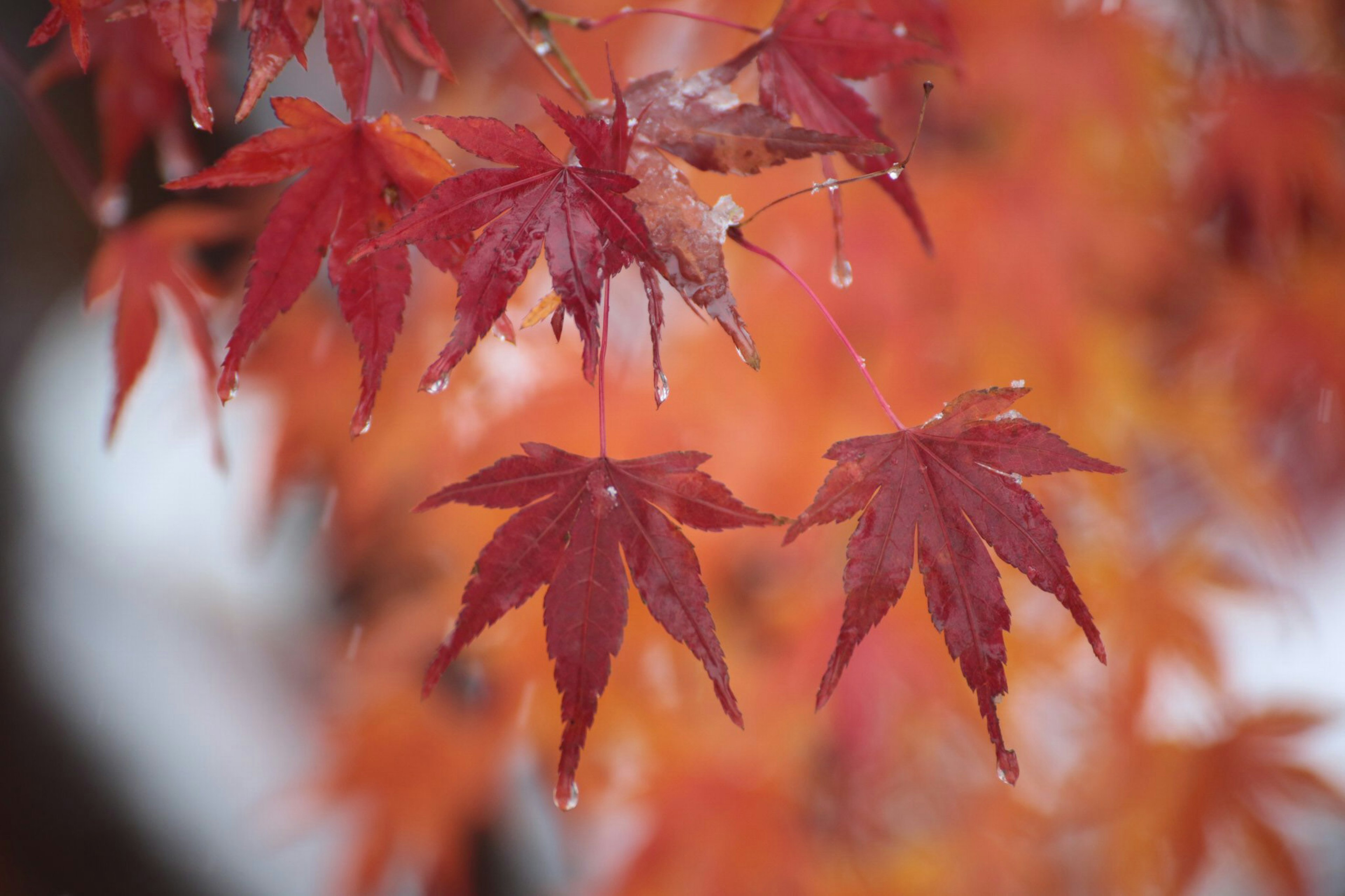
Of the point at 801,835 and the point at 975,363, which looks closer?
the point at 975,363

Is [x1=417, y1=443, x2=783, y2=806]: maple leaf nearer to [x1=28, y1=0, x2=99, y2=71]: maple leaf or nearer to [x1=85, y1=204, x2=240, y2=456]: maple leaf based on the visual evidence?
[x1=28, y1=0, x2=99, y2=71]: maple leaf

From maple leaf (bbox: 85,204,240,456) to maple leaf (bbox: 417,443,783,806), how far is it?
47 cm

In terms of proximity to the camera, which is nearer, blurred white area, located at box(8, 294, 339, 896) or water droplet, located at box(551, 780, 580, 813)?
water droplet, located at box(551, 780, 580, 813)

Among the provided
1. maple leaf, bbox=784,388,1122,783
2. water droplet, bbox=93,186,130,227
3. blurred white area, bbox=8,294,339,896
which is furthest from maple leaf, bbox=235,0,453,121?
Answer: blurred white area, bbox=8,294,339,896

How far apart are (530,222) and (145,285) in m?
0.62

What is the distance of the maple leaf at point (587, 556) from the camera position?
19.3 inches

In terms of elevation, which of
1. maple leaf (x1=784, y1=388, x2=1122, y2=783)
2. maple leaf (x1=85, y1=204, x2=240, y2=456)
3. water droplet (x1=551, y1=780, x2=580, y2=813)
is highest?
maple leaf (x1=85, y1=204, x2=240, y2=456)

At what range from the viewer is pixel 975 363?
4.48 ft

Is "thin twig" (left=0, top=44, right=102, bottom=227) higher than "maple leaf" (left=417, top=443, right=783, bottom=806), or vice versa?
"thin twig" (left=0, top=44, right=102, bottom=227)

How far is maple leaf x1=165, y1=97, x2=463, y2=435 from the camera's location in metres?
0.50

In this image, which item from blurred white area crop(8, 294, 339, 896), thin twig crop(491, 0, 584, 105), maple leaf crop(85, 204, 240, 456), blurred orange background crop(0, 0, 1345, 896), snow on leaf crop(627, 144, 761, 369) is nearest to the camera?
snow on leaf crop(627, 144, 761, 369)

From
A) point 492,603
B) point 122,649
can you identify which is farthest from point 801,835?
point 122,649

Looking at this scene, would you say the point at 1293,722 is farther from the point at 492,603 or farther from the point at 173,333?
the point at 173,333

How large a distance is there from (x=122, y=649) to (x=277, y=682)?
0.35 metres
